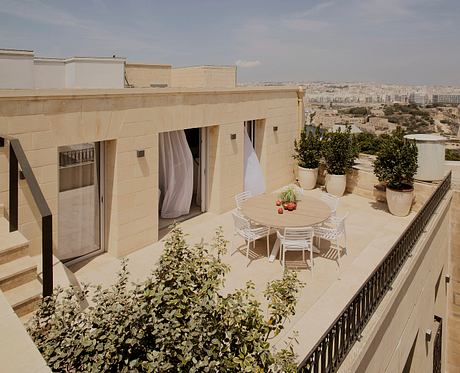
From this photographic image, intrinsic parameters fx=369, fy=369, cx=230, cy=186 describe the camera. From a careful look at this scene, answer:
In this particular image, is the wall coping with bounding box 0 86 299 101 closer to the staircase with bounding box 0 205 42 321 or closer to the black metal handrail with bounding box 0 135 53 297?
the black metal handrail with bounding box 0 135 53 297

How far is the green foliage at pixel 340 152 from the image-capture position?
11.0 metres

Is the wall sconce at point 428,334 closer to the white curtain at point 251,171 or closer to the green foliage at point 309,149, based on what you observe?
the white curtain at point 251,171

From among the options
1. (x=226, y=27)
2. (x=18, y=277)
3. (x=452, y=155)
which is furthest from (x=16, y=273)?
(x=226, y=27)

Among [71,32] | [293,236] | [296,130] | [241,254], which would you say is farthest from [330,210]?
[71,32]

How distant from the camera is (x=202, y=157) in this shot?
32.4 feet

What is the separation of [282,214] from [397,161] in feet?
13.2

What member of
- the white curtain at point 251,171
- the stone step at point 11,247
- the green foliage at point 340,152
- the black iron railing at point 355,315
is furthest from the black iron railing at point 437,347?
the stone step at point 11,247

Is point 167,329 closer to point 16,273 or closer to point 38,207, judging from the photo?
point 38,207

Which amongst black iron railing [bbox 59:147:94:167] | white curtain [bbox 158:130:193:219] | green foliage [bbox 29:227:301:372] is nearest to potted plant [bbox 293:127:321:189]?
white curtain [bbox 158:130:193:219]

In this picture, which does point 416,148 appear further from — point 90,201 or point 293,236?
point 90,201

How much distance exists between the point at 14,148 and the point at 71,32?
19.8m

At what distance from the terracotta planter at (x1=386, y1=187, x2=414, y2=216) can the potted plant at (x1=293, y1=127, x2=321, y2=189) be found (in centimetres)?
266

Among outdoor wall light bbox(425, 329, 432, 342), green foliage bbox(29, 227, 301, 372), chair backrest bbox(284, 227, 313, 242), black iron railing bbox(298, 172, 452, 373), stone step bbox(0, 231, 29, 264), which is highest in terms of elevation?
green foliage bbox(29, 227, 301, 372)

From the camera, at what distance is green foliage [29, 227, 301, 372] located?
2078mm
